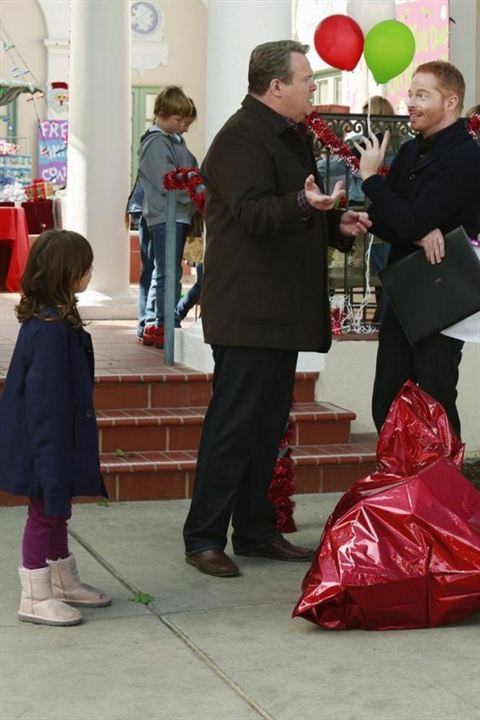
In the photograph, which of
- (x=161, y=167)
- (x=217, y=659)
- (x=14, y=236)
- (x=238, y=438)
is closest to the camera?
(x=217, y=659)

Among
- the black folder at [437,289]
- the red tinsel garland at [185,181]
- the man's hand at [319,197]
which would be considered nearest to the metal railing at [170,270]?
the red tinsel garland at [185,181]

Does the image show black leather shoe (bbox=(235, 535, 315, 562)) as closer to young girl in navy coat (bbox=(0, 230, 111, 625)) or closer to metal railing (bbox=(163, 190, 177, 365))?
young girl in navy coat (bbox=(0, 230, 111, 625))

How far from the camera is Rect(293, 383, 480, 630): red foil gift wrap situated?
4184mm

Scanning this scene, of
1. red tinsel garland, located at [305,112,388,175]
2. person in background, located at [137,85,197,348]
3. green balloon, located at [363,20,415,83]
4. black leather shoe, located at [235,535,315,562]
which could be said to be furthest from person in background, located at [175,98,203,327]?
black leather shoe, located at [235,535,315,562]

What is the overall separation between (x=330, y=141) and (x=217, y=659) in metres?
3.43

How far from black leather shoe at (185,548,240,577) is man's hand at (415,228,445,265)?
1281 mm

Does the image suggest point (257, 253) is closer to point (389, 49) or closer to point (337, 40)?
point (389, 49)

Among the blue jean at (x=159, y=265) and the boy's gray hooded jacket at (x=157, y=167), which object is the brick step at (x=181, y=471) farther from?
the boy's gray hooded jacket at (x=157, y=167)

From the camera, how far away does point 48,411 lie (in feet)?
13.6

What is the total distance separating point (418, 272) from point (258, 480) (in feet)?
3.11

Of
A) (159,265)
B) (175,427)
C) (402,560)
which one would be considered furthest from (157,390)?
(402,560)

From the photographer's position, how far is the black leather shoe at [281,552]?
5.12 m

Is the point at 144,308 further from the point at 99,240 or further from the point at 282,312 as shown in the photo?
the point at 282,312

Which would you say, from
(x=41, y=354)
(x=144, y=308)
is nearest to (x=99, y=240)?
(x=144, y=308)
